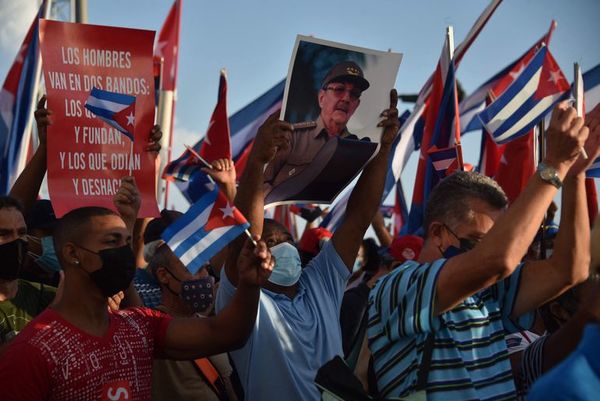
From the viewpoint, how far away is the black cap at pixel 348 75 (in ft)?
13.1

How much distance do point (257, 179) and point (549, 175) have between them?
138 centimetres

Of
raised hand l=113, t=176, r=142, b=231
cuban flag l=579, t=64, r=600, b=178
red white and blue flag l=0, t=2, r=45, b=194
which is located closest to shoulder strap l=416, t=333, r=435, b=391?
raised hand l=113, t=176, r=142, b=231

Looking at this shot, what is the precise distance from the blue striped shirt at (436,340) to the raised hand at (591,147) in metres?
0.58

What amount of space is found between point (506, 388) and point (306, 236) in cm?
456

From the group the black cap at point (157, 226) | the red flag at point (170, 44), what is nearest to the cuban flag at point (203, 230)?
the black cap at point (157, 226)

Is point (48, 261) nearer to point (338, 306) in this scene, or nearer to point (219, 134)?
point (338, 306)

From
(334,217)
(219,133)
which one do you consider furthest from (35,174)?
(334,217)

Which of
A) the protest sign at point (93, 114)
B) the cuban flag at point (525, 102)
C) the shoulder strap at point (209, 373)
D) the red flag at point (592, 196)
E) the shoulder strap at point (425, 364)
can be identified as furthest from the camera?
the cuban flag at point (525, 102)

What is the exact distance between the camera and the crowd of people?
8.93ft

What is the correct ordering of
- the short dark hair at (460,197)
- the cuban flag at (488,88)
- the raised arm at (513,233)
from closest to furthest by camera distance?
the raised arm at (513,233)
the short dark hair at (460,197)
the cuban flag at (488,88)

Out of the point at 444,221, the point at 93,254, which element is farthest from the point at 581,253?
the point at 93,254

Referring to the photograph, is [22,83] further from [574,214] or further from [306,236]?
[574,214]

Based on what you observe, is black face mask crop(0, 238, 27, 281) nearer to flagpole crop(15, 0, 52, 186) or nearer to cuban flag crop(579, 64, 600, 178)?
flagpole crop(15, 0, 52, 186)

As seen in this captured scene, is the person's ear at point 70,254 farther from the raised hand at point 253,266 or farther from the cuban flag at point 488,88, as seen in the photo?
the cuban flag at point 488,88
